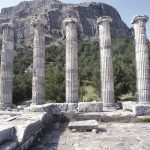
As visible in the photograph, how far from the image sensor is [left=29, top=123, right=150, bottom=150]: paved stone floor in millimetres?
8336

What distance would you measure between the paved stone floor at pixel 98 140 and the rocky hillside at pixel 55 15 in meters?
88.5

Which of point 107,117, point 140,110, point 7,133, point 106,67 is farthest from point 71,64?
point 7,133

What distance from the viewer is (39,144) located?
29.0ft

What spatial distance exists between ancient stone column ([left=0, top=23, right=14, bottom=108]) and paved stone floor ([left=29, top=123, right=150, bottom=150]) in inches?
392

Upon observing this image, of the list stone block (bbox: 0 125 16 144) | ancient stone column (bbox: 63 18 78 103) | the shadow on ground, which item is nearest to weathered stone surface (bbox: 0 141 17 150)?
stone block (bbox: 0 125 16 144)

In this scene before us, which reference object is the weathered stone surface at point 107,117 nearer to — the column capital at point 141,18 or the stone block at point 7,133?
the stone block at point 7,133

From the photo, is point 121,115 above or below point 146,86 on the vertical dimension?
below

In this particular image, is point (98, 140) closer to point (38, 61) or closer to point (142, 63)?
point (142, 63)

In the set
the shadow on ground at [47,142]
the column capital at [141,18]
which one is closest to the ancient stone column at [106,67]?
the column capital at [141,18]

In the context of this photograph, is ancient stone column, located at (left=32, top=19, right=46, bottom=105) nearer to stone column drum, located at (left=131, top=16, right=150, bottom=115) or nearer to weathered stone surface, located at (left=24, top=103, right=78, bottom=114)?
weathered stone surface, located at (left=24, top=103, right=78, bottom=114)

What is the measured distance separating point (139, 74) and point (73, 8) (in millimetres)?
105402

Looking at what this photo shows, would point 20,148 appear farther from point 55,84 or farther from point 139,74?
point 55,84

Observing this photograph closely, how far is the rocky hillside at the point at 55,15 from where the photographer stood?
343 ft

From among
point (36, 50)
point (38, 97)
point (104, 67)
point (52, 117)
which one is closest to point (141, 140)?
point (52, 117)
